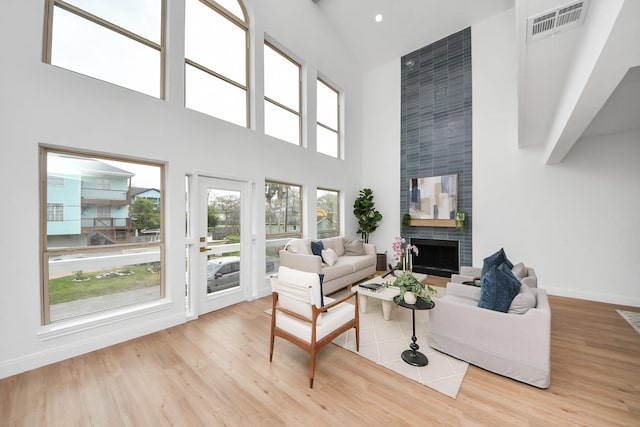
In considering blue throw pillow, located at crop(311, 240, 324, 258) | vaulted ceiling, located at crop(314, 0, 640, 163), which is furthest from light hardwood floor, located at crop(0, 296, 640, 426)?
vaulted ceiling, located at crop(314, 0, 640, 163)

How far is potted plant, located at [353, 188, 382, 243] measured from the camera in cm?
643

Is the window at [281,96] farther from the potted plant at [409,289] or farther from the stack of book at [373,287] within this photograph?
the potted plant at [409,289]

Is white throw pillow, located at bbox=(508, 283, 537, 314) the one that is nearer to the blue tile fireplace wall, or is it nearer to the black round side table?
the black round side table

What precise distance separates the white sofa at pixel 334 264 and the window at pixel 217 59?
2414 mm

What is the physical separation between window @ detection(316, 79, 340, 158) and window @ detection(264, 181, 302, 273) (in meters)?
1.53

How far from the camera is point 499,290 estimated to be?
2.16 meters

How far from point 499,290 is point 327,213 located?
427 centimetres

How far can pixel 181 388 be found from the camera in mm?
1980

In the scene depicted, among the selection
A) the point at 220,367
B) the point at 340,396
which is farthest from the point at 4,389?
the point at 340,396

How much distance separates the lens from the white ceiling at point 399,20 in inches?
198

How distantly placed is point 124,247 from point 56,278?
61 cm

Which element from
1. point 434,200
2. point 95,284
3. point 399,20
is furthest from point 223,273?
point 399,20

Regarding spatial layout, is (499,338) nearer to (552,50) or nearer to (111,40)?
(552,50)

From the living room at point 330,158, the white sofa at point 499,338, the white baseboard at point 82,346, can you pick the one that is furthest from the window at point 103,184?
the white sofa at point 499,338
